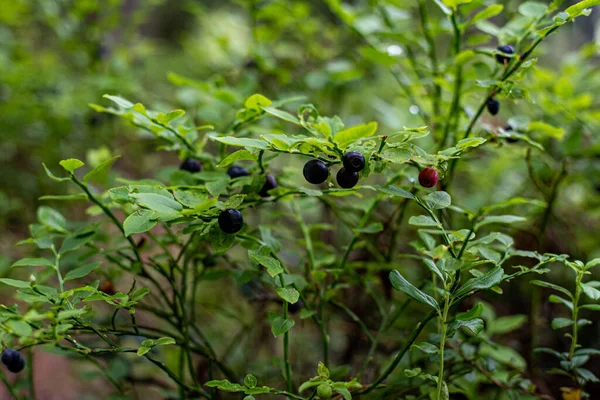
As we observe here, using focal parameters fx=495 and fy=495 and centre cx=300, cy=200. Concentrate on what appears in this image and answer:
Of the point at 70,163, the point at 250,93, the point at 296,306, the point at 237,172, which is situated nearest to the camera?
the point at 70,163

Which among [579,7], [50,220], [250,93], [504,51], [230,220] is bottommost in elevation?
[50,220]

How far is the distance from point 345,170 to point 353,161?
26 millimetres

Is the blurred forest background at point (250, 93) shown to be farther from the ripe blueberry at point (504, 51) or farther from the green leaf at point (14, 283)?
the green leaf at point (14, 283)

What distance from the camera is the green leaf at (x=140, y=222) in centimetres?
74

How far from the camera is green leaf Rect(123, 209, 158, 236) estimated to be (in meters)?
0.74

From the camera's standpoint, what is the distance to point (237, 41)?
2.60m

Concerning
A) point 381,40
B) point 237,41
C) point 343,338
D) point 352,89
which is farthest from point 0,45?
point 343,338

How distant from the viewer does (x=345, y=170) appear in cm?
75

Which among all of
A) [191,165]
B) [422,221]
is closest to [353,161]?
[422,221]

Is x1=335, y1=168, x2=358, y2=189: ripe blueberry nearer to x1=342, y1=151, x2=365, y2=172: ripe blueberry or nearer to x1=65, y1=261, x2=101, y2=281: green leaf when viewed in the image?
x1=342, y1=151, x2=365, y2=172: ripe blueberry

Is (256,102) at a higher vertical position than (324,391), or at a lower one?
higher

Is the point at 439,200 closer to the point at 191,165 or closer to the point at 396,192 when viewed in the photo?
the point at 396,192

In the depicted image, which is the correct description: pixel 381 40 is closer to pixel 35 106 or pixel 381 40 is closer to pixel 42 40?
pixel 35 106

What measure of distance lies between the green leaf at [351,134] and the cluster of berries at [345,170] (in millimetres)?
19
